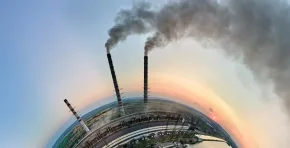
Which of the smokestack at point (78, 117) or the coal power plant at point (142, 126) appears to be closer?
the coal power plant at point (142, 126)

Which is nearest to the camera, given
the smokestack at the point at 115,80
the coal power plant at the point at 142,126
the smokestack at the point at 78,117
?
the coal power plant at the point at 142,126

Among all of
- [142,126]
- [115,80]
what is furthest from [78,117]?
[142,126]

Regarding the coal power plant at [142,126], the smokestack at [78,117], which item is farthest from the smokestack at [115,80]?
the smokestack at [78,117]

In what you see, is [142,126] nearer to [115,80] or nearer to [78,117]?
[115,80]

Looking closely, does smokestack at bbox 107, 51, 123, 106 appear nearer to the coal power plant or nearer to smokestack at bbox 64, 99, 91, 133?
the coal power plant

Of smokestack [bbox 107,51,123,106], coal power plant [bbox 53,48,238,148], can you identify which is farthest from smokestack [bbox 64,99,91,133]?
smokestack [bbox 107,51,123,106]

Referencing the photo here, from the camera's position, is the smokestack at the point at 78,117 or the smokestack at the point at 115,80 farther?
the smokestack at the point at 115,80

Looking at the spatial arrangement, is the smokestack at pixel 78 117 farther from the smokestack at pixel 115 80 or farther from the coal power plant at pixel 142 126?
the smokestack at pixel 115 80

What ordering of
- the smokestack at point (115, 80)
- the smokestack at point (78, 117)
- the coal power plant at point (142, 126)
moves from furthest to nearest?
the smokestack at point (115, 80)
the smokestack at point (78, 117)
the coal power plant at point (142, 126)

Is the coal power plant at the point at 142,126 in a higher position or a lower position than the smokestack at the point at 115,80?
lower
